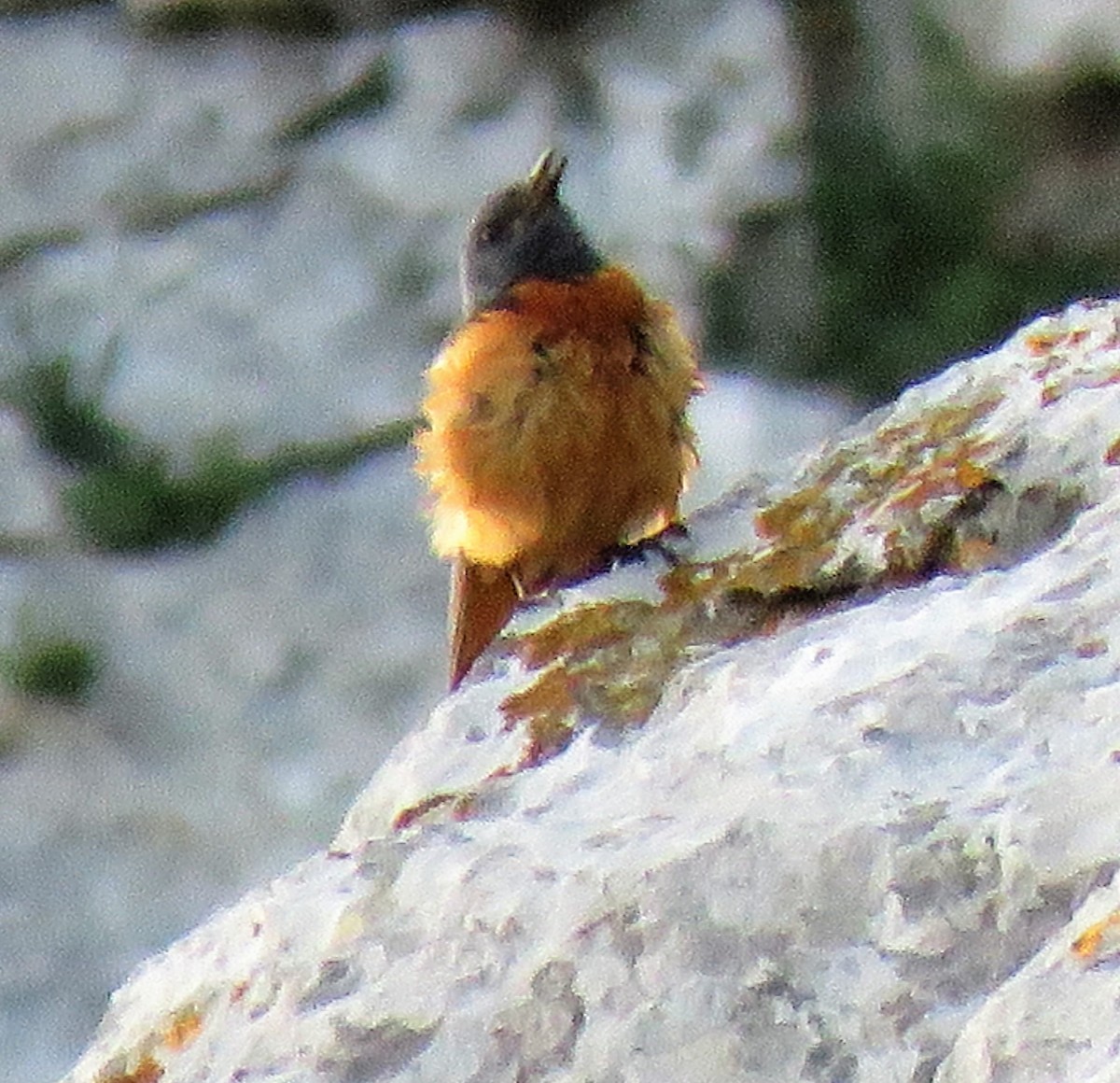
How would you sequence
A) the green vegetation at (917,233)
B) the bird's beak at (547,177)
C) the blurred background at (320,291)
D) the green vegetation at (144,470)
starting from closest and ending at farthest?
1. the bird's beak at (547,177)
2. the green vegetation at (917,233)
3. the blurred background at (320,291)
4. the green vegetation at (144,470)

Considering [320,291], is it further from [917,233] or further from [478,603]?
[478,603]

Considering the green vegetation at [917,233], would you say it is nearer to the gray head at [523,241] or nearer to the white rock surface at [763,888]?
the gray head at [523,241]

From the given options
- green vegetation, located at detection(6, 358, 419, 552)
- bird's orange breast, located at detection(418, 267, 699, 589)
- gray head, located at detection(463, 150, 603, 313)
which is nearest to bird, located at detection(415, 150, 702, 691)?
bird's orange breast, located at detection(418, 267, 699, 589)

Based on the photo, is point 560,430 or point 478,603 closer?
point 560,430

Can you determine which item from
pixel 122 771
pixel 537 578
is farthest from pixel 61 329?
pixel 537 578

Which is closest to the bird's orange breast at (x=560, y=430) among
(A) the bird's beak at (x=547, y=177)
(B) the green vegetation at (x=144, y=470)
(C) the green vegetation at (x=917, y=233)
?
(A) the bird's beak at (x=547, y=177)

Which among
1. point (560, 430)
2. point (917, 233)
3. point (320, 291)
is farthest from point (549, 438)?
point (320, 291)
